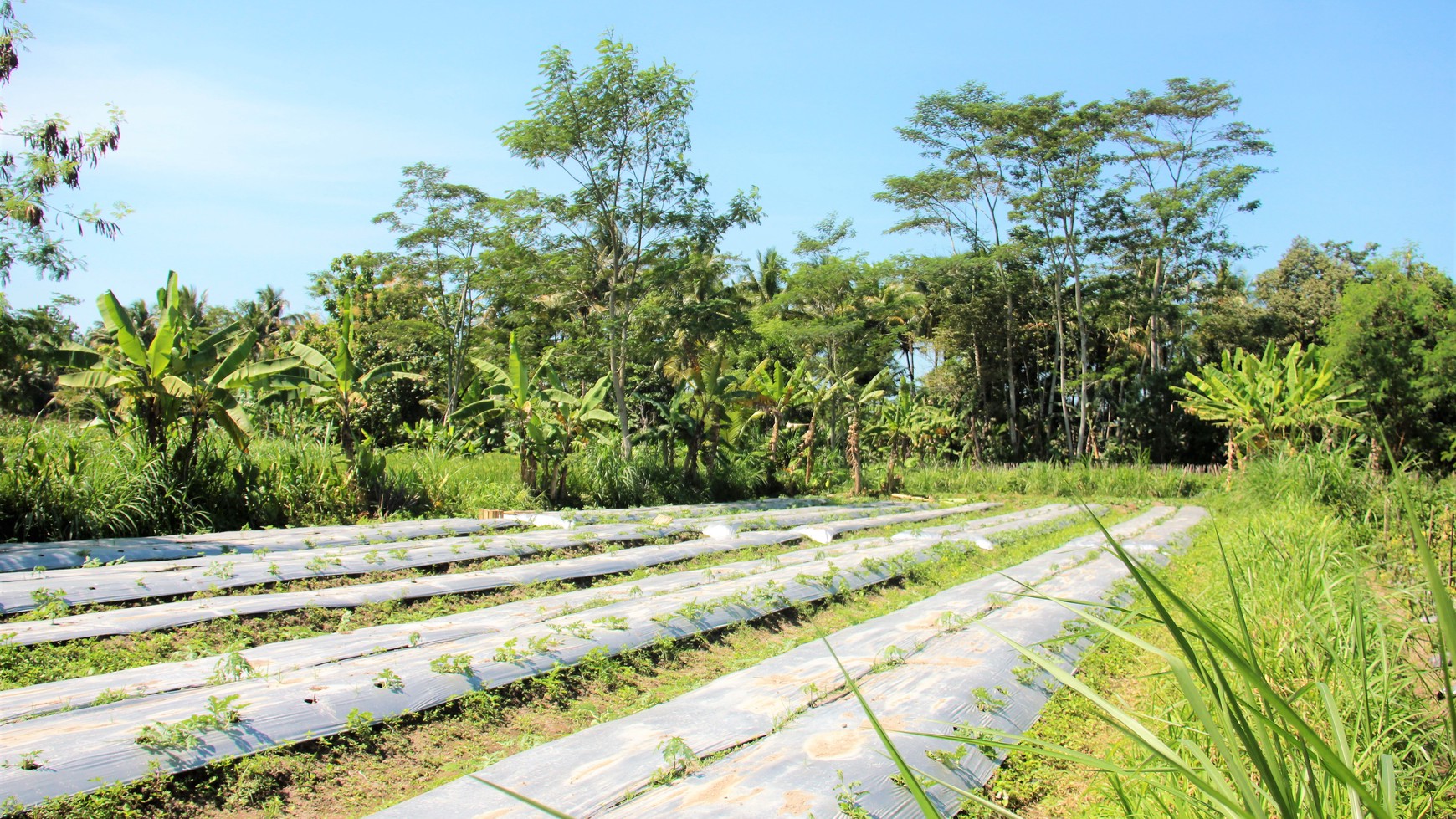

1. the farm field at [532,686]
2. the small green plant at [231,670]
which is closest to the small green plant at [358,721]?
the farm field at [532,686]

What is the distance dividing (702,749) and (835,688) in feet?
2.42

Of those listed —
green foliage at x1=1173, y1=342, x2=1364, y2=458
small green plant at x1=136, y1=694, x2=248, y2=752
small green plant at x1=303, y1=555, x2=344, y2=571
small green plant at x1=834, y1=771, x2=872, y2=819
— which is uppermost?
green foliage at x1=1173, y1=342, x2=1364, y2=458

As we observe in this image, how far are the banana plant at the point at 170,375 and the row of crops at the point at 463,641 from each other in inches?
47.1

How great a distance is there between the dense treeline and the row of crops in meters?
2.67

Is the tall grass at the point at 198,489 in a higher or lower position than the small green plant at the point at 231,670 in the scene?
higher

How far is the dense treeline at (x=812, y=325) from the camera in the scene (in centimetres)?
1132

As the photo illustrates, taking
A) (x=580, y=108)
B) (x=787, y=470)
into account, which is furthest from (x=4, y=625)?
(x=787, y=470)

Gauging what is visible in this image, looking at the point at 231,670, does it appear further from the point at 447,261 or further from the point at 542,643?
the point at 447,261

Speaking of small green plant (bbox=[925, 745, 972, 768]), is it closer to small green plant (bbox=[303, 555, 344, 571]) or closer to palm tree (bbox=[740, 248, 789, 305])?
small green plant (bbox=[303, 555, 344, 571])

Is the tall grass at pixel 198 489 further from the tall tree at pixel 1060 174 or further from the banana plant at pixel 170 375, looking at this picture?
the tall tree at pixel 1060 174

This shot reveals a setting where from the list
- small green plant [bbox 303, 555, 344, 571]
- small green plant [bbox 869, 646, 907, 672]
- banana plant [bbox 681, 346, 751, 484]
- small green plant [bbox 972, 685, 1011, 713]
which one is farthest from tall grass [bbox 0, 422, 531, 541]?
small green plant [bbox 972, 685, 1011, 713]

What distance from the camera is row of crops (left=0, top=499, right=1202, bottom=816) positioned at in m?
2.49

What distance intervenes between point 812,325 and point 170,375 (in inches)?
642

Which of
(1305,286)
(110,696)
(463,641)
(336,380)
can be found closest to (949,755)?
(463,641)
